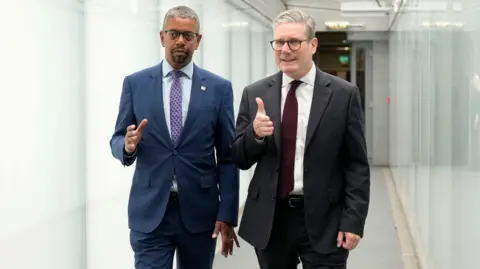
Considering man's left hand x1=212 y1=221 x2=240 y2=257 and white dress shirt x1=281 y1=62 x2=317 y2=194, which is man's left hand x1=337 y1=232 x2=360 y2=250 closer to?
white dress shirt x1=281 y1=62 x2=317 y2=194

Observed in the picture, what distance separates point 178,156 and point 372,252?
14.3ft

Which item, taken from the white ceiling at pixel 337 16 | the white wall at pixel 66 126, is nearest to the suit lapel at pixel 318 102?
the white wall at pixel 66 126

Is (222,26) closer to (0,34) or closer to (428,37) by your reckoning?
(428,37)

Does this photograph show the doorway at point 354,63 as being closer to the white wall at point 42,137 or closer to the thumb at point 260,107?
the white wall at point 42,137

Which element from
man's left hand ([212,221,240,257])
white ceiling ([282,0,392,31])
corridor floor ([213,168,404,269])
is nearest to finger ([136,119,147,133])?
man's left hand ([212,221,240,257])

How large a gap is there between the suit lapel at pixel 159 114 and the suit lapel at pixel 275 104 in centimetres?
48

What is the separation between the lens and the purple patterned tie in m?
3.17

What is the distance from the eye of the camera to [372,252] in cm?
704

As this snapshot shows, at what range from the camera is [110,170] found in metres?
4.82

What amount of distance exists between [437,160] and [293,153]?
2.49 m

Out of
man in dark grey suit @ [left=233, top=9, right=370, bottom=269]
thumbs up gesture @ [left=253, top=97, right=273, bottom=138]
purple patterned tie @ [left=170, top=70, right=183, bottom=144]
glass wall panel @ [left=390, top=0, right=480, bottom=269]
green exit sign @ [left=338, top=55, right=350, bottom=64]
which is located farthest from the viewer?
green exit sign @ [left=338, top=55, right=350, bottom=64]

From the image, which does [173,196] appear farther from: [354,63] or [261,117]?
[354,63]

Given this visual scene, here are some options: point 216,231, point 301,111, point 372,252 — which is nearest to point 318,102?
point 301,111

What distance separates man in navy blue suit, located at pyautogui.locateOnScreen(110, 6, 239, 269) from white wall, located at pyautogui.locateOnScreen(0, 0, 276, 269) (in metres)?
0.59
